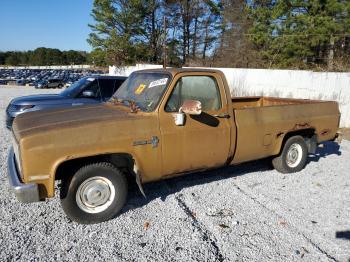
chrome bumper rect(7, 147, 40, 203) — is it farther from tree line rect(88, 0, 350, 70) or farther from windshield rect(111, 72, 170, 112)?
tree line rect(88, 0, 350, 70)

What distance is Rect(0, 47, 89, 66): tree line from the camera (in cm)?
12900

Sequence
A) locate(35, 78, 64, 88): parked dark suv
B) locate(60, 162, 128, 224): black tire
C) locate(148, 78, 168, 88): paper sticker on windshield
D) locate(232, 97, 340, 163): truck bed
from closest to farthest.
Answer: locate(60, 162, 128, 224): black tire, locate(148, 78, 168, 88): paper sticker on windshield, locate(232, 97, 340, 163): truck bed, locate(35, 78, 64, 88): parked dark suv

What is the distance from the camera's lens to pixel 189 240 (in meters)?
3.68

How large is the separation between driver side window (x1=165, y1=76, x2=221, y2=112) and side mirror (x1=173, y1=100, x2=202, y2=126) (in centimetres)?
17

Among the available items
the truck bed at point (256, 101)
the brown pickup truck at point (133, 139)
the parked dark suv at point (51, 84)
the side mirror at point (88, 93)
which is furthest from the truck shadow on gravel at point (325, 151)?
the parked dark suv at point (51, 84)

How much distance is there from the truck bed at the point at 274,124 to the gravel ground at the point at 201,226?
0.65 meters

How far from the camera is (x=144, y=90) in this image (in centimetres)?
455

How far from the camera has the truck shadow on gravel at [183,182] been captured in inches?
187

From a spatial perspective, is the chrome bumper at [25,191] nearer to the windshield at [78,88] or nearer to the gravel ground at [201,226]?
the gravel ground at [201,226]

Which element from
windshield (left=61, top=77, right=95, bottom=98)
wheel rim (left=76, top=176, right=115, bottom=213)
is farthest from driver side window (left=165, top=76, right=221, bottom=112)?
windshield (left=61, top=77, right=95, bottom=98)

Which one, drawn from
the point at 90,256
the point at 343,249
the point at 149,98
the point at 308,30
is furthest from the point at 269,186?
the point at 308,30

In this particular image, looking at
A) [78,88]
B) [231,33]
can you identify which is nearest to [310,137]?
[78,88]

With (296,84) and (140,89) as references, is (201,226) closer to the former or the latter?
(140,89)

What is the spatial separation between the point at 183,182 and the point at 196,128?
1352mm
